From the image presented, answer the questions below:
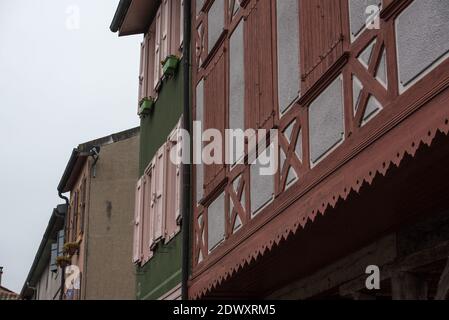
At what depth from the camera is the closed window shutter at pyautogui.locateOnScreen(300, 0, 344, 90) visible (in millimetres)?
8564

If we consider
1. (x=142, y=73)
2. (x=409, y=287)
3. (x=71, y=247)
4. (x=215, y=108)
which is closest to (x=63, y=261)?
(x=71, y=247)

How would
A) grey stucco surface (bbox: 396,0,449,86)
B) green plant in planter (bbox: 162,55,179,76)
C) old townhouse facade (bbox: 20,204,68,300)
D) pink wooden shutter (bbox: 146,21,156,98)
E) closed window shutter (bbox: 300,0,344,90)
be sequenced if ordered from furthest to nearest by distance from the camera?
old townhouse facade (bbox: 20,204,68,300) → pink wooden shutter (bbox: 146,21,156,98) → green plant in planter (bbox: 162,55,179,76) → closed window shutter (bbox: 300,0,344,90) → grey stucco surface (bbox: 396,0,449,86)

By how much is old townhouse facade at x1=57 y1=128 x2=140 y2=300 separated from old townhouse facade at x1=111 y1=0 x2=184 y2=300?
23.4 ft

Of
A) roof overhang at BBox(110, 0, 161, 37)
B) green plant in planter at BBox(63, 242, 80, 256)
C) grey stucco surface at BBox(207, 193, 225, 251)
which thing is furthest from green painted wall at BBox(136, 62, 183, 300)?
green plant in planter at BBox(63, 242, 80, 256)

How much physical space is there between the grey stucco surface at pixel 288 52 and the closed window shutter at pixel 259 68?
24 centimetres

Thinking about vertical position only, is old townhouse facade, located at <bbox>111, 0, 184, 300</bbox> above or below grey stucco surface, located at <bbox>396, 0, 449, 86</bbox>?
above

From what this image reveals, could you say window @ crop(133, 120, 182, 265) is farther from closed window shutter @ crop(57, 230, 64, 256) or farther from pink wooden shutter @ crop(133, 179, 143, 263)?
closed window shutter @ crop(57, 230, 64, 256)

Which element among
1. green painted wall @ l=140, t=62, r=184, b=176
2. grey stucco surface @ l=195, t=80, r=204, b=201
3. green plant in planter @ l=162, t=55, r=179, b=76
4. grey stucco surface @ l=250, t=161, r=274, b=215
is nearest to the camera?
grey stucco surface @ l=250, t=161, r=274, b=215

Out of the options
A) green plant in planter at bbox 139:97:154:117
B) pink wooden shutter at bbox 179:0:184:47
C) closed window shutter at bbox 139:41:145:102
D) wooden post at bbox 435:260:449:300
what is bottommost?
wooden post at bbox 435:260:449:300

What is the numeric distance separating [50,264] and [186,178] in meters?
21.8

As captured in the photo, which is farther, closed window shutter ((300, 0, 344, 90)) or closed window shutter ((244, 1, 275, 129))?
closed window shutter ((244, 1, 275, 129))

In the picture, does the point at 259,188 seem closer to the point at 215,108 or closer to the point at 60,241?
the point at 215,108

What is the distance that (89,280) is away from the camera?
24.3 metres

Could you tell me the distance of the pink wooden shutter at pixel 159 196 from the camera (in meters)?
15.1
